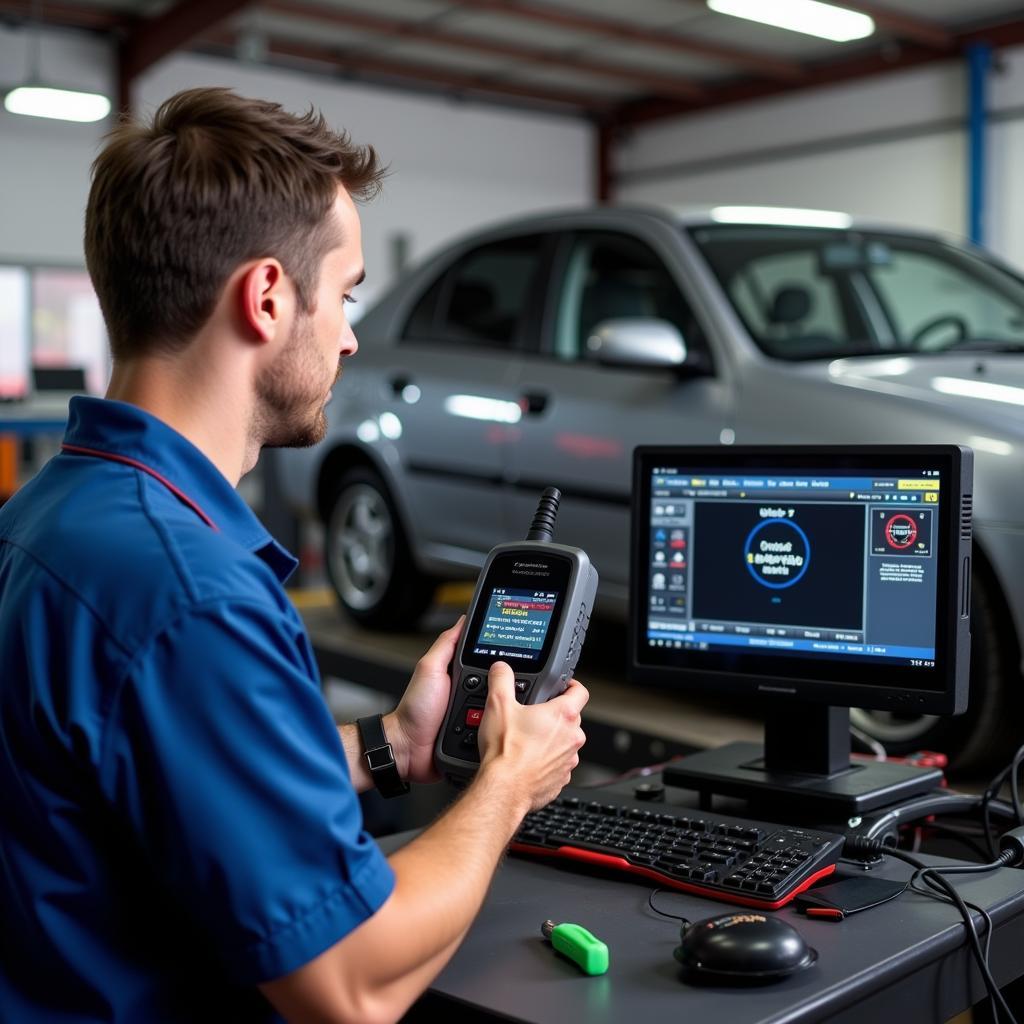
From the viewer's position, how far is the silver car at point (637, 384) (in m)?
3.06

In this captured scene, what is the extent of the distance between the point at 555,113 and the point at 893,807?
517 inches

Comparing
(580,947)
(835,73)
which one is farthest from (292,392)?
(835,73)

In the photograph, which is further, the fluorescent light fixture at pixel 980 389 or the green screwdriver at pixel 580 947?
the fluorescent light fixture at pixel 980 389

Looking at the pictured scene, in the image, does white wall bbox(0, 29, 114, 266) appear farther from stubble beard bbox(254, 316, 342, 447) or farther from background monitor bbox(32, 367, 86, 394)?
stubble beard bbox(254, 316, 342, 447)

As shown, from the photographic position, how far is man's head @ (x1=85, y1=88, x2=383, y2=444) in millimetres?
1214

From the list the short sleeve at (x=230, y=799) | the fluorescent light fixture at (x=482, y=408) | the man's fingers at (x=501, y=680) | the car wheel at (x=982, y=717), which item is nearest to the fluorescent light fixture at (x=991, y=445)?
the car wheel at (x=982, y=717)

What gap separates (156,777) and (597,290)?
3.31 m

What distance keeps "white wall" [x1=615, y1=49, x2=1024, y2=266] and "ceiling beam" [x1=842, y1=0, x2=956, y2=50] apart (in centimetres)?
33

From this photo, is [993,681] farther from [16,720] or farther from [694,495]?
[16,720]

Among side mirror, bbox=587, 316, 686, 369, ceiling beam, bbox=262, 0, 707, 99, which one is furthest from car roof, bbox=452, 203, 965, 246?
ceiling beam, bbox=262, 0, 707, 99

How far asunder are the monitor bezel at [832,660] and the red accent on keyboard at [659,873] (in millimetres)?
276

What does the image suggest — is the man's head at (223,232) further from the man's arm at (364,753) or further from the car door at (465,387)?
the car door at (465,387)

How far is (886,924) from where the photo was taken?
4.69ft

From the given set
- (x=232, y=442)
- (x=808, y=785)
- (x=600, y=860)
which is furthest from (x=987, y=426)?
(x=232, y=442)
